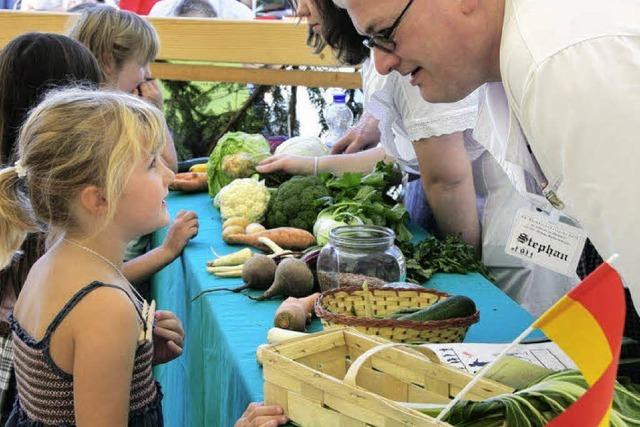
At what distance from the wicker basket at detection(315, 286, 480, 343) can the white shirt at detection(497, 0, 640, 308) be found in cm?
49

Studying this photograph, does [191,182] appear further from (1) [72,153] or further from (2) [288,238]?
(1) [72,153]

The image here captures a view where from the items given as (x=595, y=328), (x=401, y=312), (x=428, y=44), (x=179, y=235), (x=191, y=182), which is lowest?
(x=191, y=182)

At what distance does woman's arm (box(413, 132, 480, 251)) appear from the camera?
267 cm

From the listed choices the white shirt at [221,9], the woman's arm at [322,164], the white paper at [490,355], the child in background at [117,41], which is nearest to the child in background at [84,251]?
the white paper at [490,355]

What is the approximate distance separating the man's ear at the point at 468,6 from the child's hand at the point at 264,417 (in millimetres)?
706

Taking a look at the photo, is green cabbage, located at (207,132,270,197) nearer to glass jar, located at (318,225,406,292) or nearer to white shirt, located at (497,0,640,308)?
glass jar, located at (318,225,406,292)

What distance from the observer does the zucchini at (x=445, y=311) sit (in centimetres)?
176

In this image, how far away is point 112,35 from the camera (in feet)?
11.1

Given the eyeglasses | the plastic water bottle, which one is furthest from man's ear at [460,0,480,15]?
the plastic water bottle

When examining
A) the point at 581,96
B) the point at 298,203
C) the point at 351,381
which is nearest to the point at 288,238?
the point at 298,203

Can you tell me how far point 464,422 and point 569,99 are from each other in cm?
46

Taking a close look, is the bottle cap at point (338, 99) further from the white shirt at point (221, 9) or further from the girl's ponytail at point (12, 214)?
the girl's ponytail at point (12, 214)

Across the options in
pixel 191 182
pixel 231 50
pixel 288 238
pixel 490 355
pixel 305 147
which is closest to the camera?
pixel 490 355

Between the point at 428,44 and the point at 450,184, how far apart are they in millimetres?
1222
